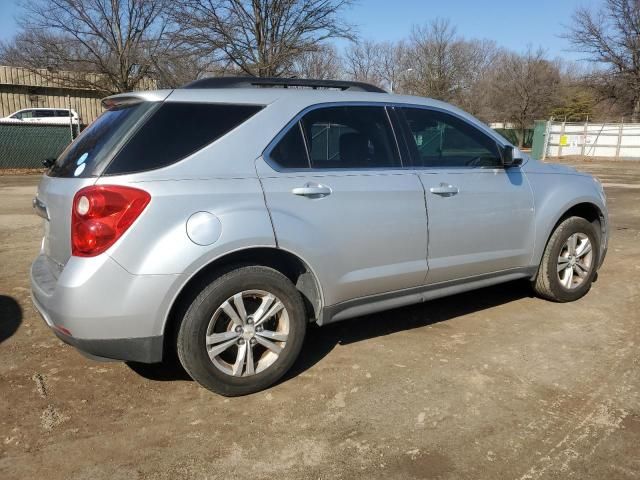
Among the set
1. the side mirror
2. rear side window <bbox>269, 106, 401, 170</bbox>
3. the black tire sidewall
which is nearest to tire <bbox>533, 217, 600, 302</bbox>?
the black tire sidewall

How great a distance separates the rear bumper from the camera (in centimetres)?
283

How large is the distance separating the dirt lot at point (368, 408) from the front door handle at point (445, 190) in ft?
3.58

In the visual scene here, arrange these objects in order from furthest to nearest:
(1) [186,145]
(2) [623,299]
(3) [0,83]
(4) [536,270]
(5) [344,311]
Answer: (3) [0,83] < (2) [623,299] < (4) [536,270] < (5) [344,311] < (1) [186,145]

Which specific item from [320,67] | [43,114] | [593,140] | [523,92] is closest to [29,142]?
[43,114]

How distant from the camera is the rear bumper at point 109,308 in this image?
2828 mm

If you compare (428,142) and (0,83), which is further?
(0,83)

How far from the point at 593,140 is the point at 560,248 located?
1205 inches

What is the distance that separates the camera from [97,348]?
2924mm

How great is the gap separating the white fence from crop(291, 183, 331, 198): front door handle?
1255 inches

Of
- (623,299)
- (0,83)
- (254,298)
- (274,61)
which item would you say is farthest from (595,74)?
(254,298)

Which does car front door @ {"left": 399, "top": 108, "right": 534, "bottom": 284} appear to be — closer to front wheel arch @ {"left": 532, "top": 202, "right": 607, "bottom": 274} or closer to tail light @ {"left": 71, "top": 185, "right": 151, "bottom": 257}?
front wheel arch @ {"left": 532, "top": 202, "right": 607, "bottom": 274}

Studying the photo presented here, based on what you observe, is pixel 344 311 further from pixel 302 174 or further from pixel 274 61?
pixel 274 61

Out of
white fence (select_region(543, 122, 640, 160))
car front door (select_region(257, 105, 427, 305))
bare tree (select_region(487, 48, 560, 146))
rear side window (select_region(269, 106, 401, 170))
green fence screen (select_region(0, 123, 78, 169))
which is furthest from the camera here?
bare tree (select_region(487, 48, 560, 146))

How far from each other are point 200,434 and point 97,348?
70 cm
